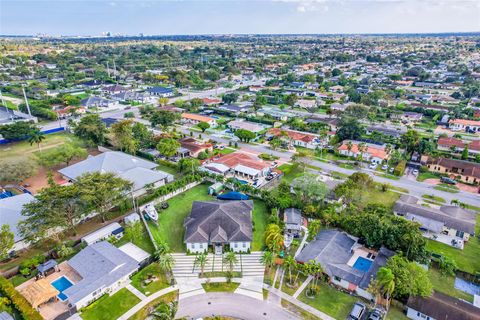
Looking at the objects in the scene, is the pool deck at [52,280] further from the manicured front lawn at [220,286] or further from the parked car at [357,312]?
the parked car at [357,312]

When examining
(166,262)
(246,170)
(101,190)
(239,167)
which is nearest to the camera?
(166,262)

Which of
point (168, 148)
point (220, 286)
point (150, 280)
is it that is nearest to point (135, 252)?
point (150, 280)

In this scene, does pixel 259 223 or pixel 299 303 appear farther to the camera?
pixel 259 223

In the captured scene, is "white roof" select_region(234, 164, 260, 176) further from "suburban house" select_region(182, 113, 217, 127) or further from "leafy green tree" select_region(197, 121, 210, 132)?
"suburban house" select_region(182, 113, 217, 127)

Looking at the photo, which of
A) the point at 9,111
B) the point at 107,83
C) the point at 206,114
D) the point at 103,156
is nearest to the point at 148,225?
the point at 103,156

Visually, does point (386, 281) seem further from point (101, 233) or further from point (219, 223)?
point (101, 233)

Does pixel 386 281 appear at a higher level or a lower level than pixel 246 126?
higher

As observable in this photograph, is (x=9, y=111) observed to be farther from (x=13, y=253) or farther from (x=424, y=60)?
(x=424, y=60)
